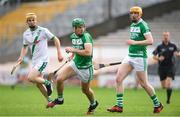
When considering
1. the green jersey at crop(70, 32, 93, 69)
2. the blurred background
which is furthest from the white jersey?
the blurred background

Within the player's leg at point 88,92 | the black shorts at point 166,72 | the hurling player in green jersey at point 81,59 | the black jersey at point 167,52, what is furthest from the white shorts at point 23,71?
the player's leg at point 88,92

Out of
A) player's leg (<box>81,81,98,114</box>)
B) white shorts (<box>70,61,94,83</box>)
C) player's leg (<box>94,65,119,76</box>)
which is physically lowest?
player's leg (<box>94,65,119,76</box>)

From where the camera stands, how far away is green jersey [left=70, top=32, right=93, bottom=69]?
15266mm

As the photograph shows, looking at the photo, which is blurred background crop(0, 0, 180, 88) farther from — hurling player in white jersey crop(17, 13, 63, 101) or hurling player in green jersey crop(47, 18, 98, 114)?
hurling player in green jersey crop(47, 18, 98, 114)

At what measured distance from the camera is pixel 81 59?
1546 centimetres

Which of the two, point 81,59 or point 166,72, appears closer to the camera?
point 81,59

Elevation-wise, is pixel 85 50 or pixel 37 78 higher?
pixel 85 50

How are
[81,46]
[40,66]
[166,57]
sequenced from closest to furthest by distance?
[81,46]
[40,66]
[166,57]

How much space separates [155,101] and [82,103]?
12.8ft

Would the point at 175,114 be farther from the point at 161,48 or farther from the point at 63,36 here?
the point at 63,36

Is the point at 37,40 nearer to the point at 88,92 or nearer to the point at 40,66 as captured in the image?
the point at 40,66

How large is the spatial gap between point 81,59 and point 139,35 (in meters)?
1.52

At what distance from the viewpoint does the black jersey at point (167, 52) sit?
21.9 meters

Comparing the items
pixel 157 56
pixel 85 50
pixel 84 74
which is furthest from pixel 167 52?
pixel 85 50
